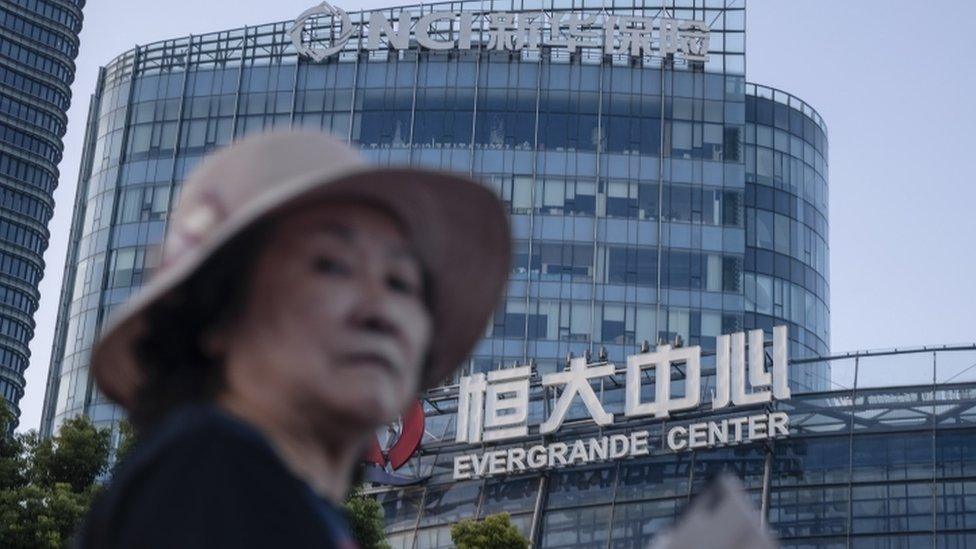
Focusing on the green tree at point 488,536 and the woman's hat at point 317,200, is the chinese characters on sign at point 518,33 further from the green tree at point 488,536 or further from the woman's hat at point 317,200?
the woman's hat at point 317,200

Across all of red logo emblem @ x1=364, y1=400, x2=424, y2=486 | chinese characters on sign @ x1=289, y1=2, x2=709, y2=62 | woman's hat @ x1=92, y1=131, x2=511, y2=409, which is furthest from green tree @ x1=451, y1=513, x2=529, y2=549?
chinese characters on sign @ x1=289, y1=2, x2=709, y2=62

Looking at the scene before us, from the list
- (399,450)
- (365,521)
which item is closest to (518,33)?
(399,450)

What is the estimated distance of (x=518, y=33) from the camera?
239ft

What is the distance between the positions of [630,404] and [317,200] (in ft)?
146

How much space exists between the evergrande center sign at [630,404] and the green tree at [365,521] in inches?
583

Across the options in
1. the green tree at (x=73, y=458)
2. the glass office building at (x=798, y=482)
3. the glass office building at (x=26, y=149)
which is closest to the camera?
the green tree at (x=73, y=458)

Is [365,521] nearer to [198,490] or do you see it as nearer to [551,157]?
[198,490]

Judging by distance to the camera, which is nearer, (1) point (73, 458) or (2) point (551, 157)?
(1) point (73, 458)

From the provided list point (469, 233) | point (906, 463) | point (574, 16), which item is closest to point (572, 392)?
point (906, 463)

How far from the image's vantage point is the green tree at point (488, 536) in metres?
31.8

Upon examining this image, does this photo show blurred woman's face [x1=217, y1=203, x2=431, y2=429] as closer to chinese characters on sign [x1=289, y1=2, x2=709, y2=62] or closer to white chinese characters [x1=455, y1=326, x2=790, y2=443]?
white chinese characters [x1=455, y1=326, x2=790, y2=443]

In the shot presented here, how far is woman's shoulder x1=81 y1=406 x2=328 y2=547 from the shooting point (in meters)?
2.46

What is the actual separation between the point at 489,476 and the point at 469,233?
44.4 metres

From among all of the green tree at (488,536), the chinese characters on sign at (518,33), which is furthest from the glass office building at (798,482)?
the chinese characters on sign at (518,33)
